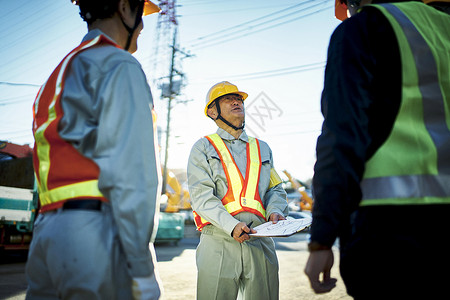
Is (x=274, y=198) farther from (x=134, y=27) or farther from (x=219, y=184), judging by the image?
(x=134, y=27)

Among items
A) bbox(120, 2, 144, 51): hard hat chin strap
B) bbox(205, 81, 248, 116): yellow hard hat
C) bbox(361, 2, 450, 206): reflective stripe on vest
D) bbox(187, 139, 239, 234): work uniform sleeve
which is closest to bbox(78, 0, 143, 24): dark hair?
bbox(120, 2, 144, 51): hard hat chin strap

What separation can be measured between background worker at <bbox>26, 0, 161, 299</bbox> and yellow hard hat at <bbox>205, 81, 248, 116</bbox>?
187cm

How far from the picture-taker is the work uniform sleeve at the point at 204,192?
7.94ft

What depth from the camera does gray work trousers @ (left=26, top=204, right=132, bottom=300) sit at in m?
1.15

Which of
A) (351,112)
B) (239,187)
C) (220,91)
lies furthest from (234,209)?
(351,112)

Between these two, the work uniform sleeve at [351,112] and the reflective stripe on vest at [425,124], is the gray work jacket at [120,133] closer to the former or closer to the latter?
the work uniform sleeve at [351,112]

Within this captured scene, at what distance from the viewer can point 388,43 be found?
3.91 ft

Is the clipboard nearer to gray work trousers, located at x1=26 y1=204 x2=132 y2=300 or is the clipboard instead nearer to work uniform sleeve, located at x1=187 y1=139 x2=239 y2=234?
work uniform sleeve, located at x1=187 y1=139 x2=239 y2=234

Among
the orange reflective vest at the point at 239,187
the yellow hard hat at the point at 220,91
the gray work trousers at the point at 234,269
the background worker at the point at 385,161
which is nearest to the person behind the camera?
the background worker at the point at 385,161

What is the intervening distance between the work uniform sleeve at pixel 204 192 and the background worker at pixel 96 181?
117 cm

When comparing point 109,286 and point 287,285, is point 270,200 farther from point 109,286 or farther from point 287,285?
point 287,285

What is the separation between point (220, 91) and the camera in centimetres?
323

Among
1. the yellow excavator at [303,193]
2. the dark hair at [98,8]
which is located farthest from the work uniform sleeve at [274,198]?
the yellow excavator at [303,193]

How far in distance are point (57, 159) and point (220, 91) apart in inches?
83.3
